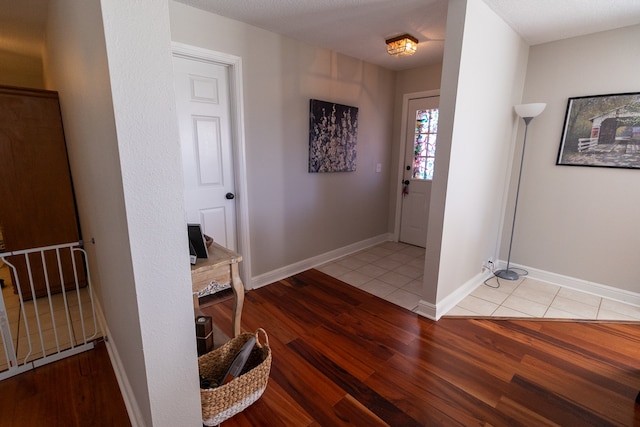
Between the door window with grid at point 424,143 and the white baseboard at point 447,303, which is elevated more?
the door window with grid at point 424,143

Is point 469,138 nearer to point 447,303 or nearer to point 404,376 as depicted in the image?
point 447,303

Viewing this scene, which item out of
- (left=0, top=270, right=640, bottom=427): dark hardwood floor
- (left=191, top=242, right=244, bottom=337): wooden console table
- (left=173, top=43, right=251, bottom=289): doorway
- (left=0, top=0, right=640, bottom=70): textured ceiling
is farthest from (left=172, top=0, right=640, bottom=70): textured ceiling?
(left=0, top=270, right=640, bottom=427): dark hardwood floor

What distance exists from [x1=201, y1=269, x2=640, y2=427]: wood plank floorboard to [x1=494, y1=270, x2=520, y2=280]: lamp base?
790mm

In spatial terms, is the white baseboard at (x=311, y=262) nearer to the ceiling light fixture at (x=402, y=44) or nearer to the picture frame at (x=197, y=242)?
the picture frame at (x=197, y=242)

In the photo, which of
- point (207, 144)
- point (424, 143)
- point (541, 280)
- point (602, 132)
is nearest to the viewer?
point (207, 144)

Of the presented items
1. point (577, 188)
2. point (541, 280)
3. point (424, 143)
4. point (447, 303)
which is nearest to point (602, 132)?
point (577, 188)

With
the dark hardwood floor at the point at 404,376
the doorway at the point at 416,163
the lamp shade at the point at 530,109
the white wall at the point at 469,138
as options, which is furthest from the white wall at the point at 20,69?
the lamp shade at the point at 530,109

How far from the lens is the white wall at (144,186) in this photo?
87cm

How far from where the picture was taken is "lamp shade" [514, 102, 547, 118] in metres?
2.71

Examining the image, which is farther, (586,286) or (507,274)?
(507,274)

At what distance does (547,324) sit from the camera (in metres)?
2.36

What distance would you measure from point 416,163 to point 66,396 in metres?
4.05

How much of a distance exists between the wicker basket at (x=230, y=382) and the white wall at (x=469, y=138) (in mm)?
1490

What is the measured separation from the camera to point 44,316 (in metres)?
2.36
